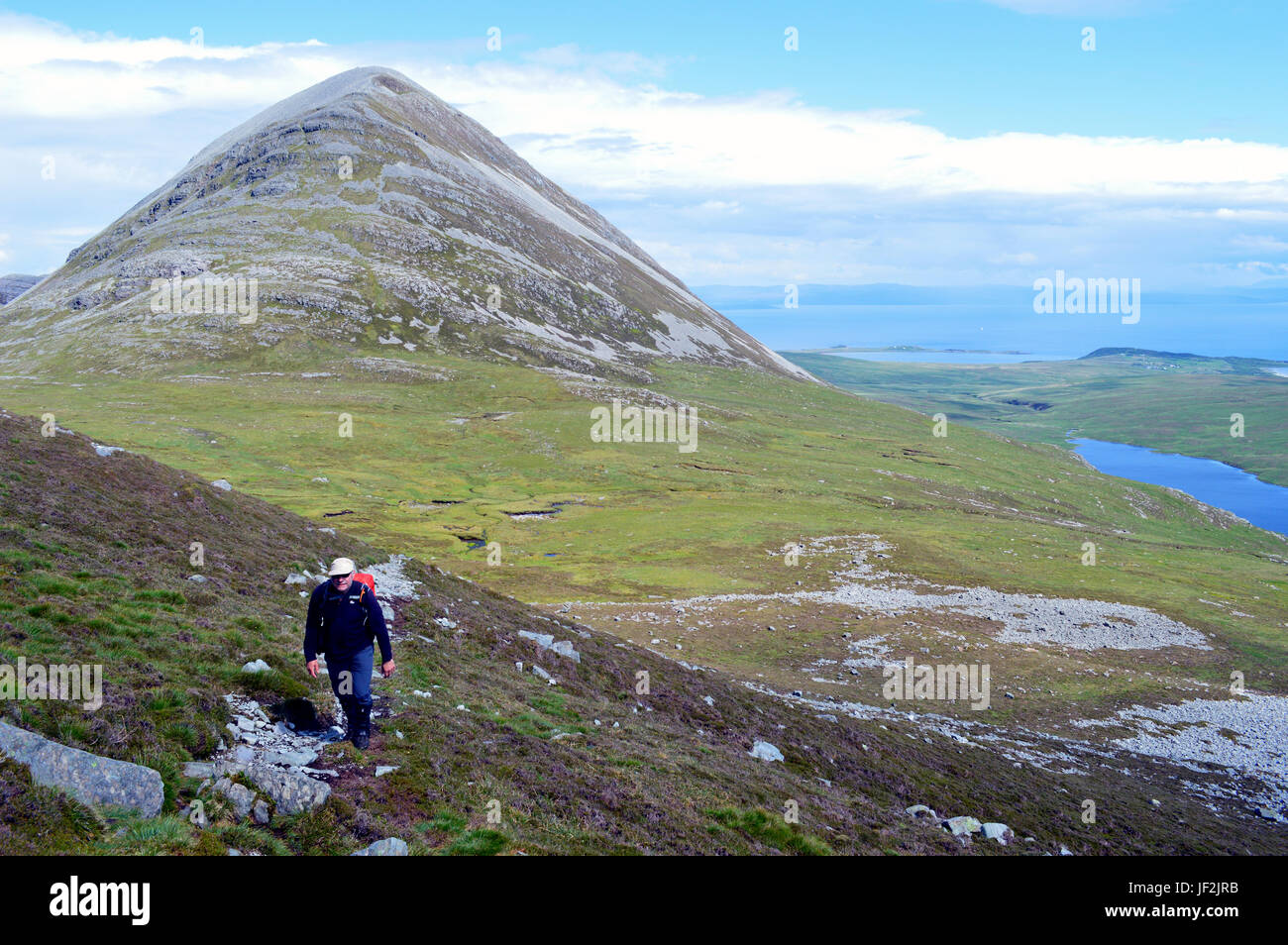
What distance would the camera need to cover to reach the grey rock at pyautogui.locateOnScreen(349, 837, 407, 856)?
12.3 metres

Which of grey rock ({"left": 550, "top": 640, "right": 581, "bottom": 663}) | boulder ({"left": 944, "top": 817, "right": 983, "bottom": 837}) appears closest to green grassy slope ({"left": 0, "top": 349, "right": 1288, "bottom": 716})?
grey rock ({"left": 550, "top": 640, "right": 581, "bottom": 663})

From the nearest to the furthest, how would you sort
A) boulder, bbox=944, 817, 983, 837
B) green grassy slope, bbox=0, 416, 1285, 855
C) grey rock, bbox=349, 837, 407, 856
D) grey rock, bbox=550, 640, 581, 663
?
grey rock, bbox=349, 837, 407, 856 < green grassy slope, bbox=0, 416, 1285, 855 < boulder, bbox=944, 817, 983, 837 < grey rock, bbox=550, 640, 581, 663

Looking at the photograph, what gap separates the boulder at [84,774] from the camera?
11641mm

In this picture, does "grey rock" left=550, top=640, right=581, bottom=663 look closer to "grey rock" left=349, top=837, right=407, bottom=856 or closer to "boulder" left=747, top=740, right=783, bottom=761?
"boulder" left=747, top=740, right=783, bottom=761

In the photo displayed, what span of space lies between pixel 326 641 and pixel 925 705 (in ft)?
113

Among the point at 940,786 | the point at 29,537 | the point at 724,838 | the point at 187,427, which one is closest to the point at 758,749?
the point at 940,786

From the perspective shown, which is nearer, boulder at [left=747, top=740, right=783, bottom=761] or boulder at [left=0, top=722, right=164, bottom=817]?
boulder at [left=0, top=722, right=164, bottom=817]

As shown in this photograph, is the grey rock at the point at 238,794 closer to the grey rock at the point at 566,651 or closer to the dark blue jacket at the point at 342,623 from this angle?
the dark blue jacket at the point at 342,623

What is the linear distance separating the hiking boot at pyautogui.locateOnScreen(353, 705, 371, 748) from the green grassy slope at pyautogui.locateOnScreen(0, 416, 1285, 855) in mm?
383

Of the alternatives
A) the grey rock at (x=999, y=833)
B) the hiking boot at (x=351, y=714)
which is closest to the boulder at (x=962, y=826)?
the grey rock at (x=999, y=833)

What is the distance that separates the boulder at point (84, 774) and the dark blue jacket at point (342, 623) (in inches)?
172
